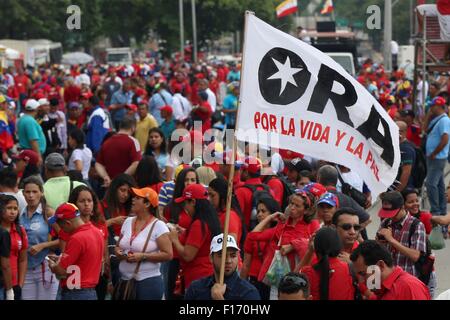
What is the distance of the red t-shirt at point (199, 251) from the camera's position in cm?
866

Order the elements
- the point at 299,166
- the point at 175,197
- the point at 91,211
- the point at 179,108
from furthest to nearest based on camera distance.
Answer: the point at 179,108, the point at 299,166, the point at 175,197, the point at 91,211

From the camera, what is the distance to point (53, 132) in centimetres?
1677

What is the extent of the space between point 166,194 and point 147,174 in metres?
0.55

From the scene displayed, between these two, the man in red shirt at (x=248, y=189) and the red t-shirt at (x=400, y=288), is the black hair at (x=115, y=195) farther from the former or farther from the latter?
the red t-shirt at (x=400, y=288)

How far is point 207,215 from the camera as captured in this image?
8.78 metres

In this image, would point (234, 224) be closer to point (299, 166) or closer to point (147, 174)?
point (147, 174)

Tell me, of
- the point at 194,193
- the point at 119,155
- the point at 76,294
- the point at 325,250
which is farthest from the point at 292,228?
the point at 119,155

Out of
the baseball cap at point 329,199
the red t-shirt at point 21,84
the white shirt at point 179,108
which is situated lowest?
the red t-shirt at point 21,84

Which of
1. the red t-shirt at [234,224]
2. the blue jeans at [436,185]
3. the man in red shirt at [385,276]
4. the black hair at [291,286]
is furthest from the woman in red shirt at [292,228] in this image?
the blue jeans at [436,185]

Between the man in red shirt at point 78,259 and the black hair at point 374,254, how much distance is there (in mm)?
2225

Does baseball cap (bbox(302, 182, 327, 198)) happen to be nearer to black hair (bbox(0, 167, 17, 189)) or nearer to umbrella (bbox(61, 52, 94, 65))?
black hair (bbox(0, 167, 17, 189))

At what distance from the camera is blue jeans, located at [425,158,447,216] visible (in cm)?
1530
